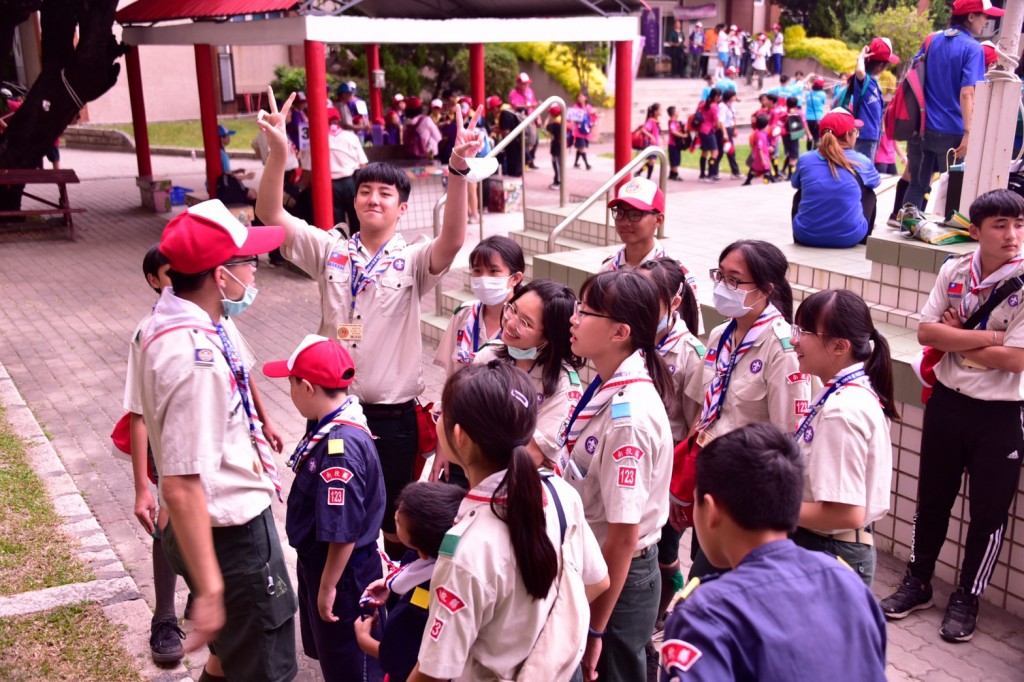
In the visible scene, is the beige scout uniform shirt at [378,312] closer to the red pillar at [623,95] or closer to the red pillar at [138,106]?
the red pillar at [623,95]

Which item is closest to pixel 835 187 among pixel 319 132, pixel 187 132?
pixel 319 132

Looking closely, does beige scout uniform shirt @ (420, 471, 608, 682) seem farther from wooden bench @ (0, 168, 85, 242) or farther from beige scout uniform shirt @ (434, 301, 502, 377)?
wooden bench @ (0, 168, 85, 242)

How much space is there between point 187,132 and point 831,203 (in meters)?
21.6

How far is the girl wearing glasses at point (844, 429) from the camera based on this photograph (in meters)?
2.92

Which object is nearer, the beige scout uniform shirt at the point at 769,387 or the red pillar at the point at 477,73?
the beige scout uniform shirt at the point at 769,387

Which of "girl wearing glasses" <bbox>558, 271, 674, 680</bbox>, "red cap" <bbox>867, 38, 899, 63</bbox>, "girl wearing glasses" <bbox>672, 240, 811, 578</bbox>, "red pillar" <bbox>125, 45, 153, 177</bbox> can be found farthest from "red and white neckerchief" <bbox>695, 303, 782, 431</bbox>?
"red pillar" <bbox>125, 45, 153, 177</bbox>

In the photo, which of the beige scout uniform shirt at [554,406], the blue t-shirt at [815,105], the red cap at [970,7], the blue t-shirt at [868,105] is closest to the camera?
the beige scout uniform shirt at [554,406]

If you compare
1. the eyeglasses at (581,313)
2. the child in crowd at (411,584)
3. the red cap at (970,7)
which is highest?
the red cap at (970,7)

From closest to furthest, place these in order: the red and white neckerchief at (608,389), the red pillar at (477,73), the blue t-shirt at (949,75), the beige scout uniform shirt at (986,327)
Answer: the red and white neckerchief at (608,389) → the beige scout uniform shirt at (986,327) → the blue t-shirt at (949,75) → the red pillar at (477,73)

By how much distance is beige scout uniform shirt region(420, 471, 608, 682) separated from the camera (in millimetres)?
2162

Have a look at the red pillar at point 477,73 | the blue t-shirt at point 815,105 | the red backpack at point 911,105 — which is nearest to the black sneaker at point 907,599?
the red backpack at point 911,105

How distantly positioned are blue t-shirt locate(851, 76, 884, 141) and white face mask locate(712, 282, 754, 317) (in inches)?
250

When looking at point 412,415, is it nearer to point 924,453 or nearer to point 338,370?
point 338,370

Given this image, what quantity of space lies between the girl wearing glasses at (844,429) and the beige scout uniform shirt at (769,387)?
22cm
